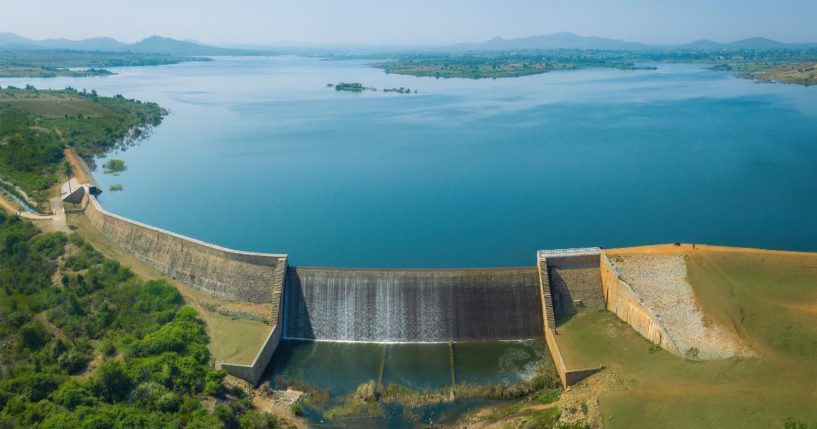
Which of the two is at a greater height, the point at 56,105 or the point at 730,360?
the point at 56,105

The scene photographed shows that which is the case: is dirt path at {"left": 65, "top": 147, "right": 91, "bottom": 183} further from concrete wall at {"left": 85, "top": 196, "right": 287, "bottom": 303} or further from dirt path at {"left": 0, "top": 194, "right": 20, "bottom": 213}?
concrete wall at {"left": 85, "top": 196, "right": 287, "bottom": 303}

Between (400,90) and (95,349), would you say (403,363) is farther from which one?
(400,90)

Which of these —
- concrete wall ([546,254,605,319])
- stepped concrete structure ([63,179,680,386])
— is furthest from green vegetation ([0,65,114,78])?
concrete wall ([546,254,605,319])

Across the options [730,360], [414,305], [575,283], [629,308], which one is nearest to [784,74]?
[575,283]

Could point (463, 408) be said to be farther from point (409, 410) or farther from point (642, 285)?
point (642, 285)

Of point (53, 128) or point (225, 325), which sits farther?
point (53, 128)

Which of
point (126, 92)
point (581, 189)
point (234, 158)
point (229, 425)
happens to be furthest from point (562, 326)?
point (126, 92)

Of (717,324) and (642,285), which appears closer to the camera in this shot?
(717,324)
